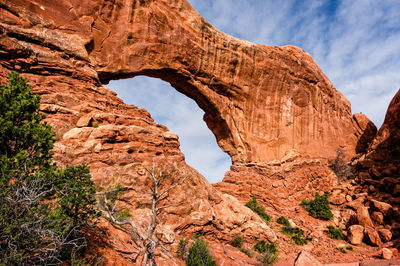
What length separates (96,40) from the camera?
21.7m

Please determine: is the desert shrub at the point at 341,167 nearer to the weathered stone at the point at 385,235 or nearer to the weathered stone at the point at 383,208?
the weathered stone at the point at 383,208

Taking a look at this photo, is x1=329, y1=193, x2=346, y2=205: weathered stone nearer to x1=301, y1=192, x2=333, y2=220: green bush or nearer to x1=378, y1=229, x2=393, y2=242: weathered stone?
x1=301, y1=192, x2=333, y2=220: green bush

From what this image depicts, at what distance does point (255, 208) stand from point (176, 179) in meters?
12.1

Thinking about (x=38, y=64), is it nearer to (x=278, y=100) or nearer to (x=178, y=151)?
(x=178, y=151)

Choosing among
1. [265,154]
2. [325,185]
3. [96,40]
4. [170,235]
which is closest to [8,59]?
[96,40]

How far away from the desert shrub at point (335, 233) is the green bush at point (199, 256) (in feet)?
52.5

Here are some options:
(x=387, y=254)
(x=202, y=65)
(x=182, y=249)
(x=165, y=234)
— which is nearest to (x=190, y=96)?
(x=202, y=65)

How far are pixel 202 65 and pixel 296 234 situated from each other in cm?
1993

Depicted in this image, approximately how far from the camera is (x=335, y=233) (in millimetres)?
22703

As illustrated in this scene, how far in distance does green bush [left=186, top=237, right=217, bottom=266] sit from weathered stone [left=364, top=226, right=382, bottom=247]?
1577cm

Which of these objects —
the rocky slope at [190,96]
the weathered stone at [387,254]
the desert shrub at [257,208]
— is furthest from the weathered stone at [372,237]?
the desert shrub at [257,208]

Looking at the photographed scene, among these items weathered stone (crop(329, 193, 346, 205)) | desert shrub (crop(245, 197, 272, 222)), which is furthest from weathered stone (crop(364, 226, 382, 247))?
desert shrub (crop(245, 197, 272, 222))

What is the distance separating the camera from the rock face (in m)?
17.5

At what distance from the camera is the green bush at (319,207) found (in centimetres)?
2528
